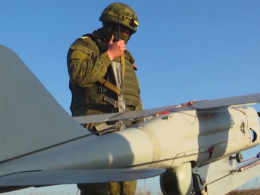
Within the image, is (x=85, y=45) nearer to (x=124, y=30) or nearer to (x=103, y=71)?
(x=103, y=71)

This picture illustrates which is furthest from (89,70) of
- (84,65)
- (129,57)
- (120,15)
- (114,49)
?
(129,57)

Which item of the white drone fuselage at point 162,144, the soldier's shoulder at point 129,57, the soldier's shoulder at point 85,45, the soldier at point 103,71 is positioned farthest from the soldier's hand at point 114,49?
the white drone fuselage at point 162,144

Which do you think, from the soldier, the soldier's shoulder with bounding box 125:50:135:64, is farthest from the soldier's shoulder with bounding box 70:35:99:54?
the soldier's shoulder with bounding box 125:50:135:64

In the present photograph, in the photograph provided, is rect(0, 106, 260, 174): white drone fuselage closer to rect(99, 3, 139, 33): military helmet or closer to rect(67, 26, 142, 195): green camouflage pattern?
rect(67, 26, 142, 195): green camouflage pattern

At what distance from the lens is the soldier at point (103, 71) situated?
5.52m

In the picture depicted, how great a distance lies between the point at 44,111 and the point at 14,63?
1.94 feet

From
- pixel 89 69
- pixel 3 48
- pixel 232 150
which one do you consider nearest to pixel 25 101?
pixel 3 48

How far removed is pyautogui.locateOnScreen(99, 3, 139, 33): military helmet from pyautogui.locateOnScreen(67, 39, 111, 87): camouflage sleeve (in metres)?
0.76

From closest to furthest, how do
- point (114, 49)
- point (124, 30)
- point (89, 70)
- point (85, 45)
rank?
1. point (89, 70)
2. point (114, 49)
3. point (85, 45)
4. point (124, 30)

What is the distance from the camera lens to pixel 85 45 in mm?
5863

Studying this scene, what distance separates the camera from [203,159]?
19.2ft

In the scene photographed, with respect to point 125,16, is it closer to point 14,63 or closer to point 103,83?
point 103,83

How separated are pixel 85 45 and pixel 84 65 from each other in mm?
447

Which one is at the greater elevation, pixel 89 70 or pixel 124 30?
pixel 124 30
